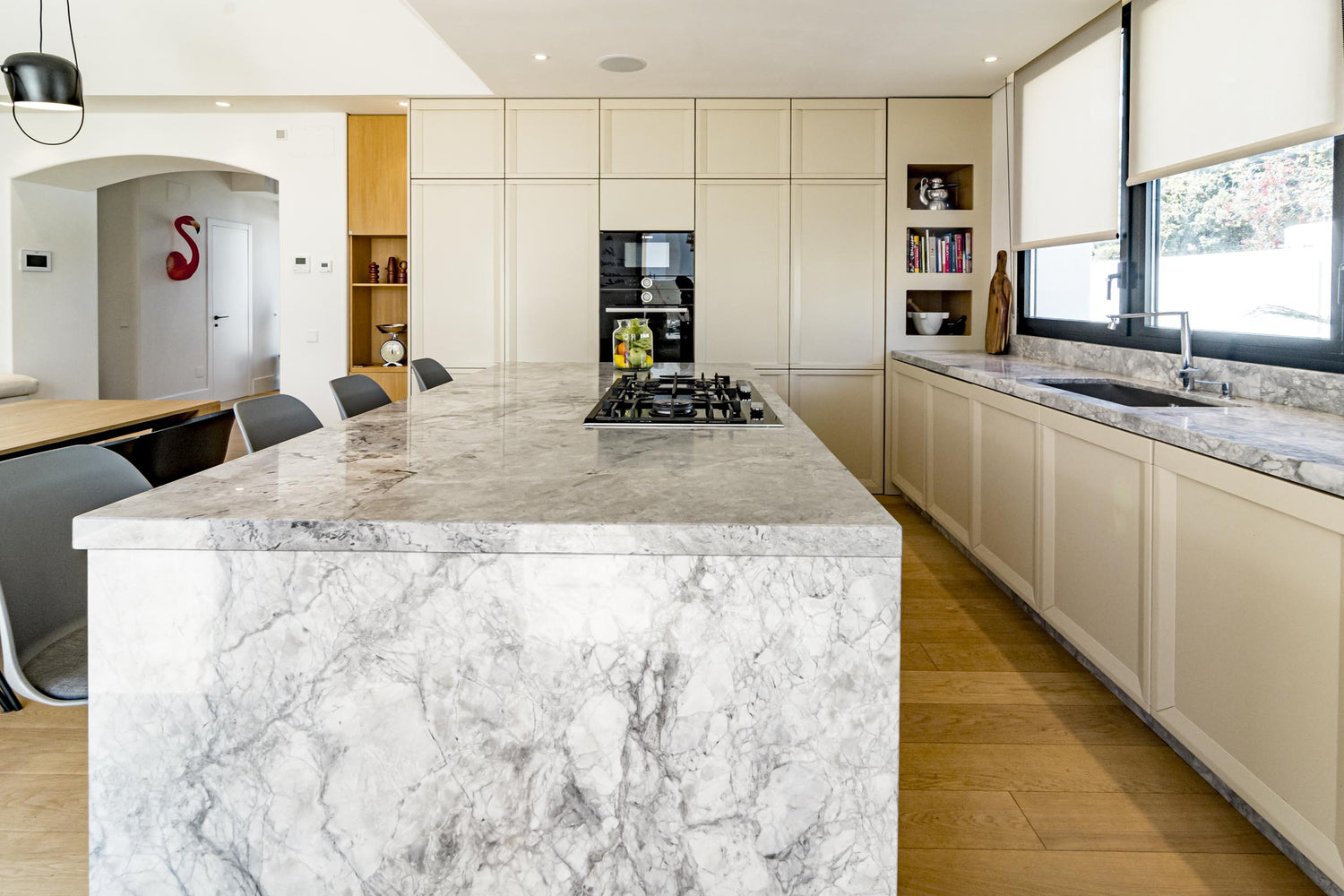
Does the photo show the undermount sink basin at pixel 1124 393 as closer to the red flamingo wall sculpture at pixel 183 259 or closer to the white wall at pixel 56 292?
the white wall at pixel 56 292

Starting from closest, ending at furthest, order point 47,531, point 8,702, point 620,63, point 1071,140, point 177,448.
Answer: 1. point 47,531
2. point 8,702
3. point 177,448
4. point 1071,140
5. point 620,63

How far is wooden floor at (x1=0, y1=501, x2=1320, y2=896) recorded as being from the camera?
6.05 feet

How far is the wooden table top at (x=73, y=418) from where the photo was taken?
2930mm

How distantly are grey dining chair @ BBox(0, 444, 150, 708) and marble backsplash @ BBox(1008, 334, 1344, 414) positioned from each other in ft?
9.91

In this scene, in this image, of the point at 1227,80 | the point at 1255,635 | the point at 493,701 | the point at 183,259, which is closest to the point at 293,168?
the point at 183,259

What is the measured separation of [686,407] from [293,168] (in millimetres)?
4898

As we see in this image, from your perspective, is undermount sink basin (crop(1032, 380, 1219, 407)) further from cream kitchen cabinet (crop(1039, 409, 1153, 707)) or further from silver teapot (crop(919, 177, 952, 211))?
silver teapot (crop(919, 177, 952, 211))

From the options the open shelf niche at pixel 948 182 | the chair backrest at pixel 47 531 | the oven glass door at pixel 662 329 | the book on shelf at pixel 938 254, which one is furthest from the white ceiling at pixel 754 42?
the chair backrest at pixel 47 531

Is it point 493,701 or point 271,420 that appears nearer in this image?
point 493,701

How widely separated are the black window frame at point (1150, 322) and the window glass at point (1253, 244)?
0.11ft

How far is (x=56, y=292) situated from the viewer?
6910mm

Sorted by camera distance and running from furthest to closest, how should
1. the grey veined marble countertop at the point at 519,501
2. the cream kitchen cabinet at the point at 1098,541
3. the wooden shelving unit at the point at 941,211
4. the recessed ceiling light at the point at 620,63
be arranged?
the wooden shelving unit at the point at 941,211 < the recessed ceiling light at the point at 620,63 < the cream kitchen cabinet at the point at 1098,541 < the grey veined marble countertop at the point at 519,501

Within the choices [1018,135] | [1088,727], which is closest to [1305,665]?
[1088,727]

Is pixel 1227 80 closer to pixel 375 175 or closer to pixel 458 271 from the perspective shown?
pixel 458 271
